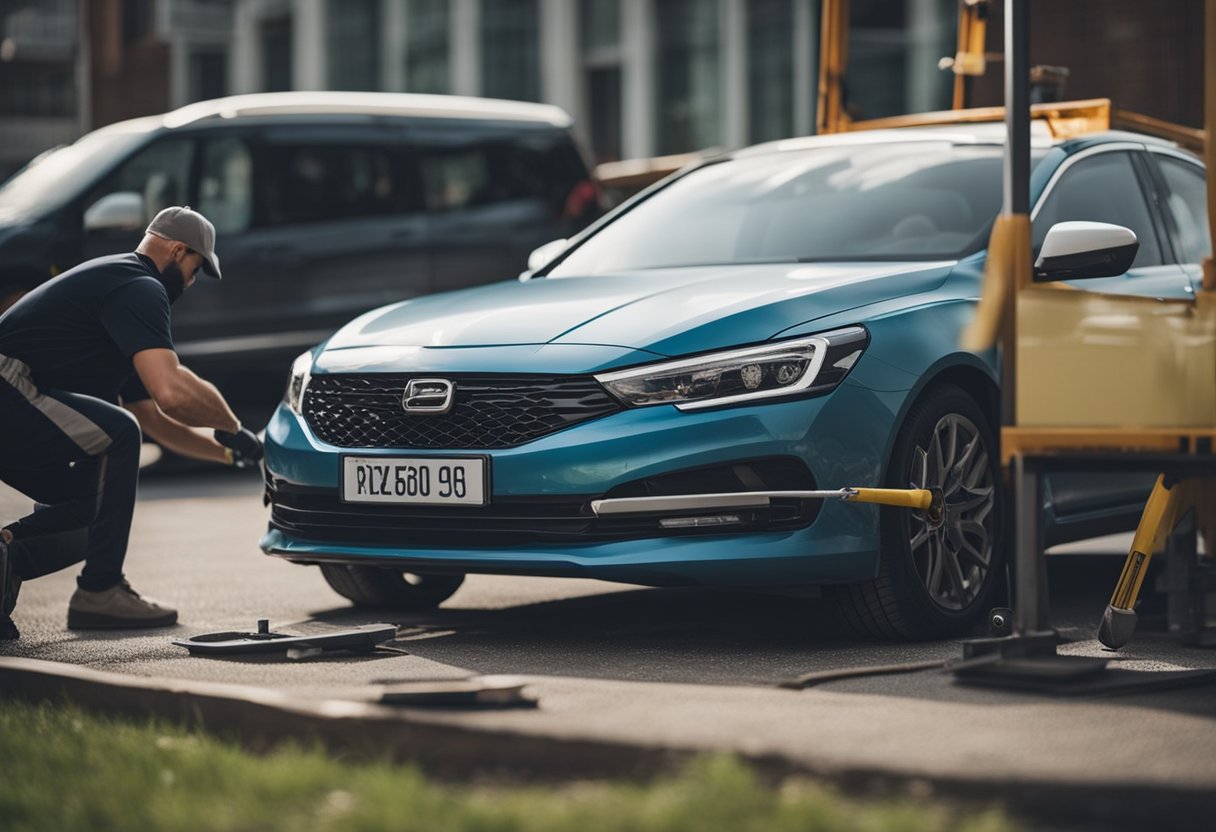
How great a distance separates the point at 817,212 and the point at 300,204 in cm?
625

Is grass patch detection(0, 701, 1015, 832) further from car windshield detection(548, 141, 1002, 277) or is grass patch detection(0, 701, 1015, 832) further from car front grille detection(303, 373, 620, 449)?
car windshield detection(548, 141, 1002, 277)

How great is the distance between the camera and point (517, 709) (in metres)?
4.54

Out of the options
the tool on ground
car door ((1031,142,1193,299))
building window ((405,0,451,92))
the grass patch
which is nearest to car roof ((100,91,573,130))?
car door ((1031,142,1193,299))

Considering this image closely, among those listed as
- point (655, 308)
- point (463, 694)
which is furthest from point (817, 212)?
point (463, 694)

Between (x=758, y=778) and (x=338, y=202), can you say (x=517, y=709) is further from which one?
(x=338, y=202)

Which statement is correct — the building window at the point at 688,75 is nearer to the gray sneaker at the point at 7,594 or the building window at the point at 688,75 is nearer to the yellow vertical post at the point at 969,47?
the yellow vertical post at the point at 969,47

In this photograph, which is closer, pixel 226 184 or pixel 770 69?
pixel 226 184

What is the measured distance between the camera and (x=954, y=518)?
613 cm

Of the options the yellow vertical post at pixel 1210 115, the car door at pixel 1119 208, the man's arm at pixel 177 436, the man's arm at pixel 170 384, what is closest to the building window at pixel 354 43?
the man's arm at pixel 177 436

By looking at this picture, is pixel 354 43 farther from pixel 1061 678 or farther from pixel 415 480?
pixel 1061 678

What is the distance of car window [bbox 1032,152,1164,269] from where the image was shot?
22.8 feet

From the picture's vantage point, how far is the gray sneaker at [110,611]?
6.63m

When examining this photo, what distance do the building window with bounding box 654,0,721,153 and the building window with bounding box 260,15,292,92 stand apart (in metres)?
10.6

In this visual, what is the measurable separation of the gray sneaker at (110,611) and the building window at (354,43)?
27.7 m
